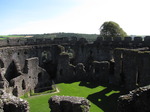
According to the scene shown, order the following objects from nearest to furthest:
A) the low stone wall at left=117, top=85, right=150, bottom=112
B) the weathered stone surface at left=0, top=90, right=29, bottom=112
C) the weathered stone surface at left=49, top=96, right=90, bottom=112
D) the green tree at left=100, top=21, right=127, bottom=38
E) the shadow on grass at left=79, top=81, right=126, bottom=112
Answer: the low stone wall at left=117, top=85, right=150, bottom=112 < the weathered stone surface at left=0, top=90, right=29, bottom=112 < the weathered stone surface at left=49, top=96, right=90, bottom=112 < the shadow on grass at left=79, top=81, right=126, bottom=112 < the green tree at left=100, top=21, right=127, bottom=38

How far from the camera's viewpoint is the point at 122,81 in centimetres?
2469

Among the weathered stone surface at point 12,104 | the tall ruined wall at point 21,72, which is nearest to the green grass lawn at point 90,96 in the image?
the tall ruined wall at point 21,72

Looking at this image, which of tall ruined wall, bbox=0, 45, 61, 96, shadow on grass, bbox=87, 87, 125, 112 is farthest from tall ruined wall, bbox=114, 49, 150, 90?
tall ruined wall, bbox=0, 45, 61, 96

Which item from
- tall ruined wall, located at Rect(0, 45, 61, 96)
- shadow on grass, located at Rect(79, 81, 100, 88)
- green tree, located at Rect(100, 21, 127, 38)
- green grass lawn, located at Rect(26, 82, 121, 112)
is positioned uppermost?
→ green tree, located at Rect(100, 21, 127, 38)

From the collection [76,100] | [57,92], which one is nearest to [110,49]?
[57,92]

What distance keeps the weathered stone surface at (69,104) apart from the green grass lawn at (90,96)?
5039mm

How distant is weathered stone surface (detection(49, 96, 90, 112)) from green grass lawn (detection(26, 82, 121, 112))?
5039 millimetres

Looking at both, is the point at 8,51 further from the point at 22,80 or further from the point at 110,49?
the point at 110,49

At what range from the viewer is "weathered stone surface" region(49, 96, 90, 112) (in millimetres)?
11914

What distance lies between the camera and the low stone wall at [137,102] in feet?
31.2

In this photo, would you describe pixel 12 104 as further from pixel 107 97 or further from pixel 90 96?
pixel 107 97

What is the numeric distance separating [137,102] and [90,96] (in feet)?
36.9

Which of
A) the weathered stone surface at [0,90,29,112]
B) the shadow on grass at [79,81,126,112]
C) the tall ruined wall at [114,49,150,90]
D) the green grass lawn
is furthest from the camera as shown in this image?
the tall ruined wall at [114,49,150,90]

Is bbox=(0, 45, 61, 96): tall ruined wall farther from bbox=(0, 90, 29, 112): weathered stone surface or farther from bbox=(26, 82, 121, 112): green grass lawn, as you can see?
bbox=(0, 90, 29, 112): weathered stone surface
